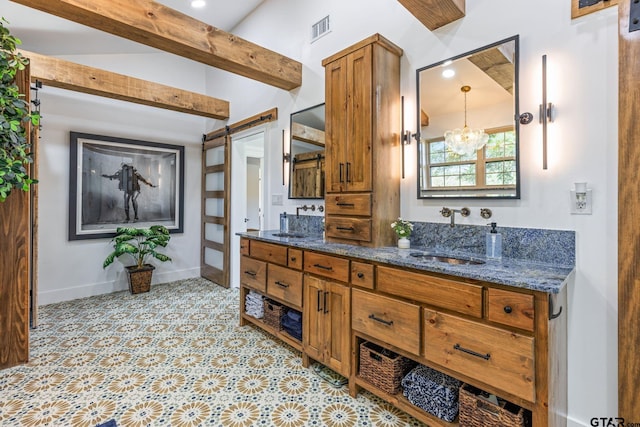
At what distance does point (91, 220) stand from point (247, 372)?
328 centimetres

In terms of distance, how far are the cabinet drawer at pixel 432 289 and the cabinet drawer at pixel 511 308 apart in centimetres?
5

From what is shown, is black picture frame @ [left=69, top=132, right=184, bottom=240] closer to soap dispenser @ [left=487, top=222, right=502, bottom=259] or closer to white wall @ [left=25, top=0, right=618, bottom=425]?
white wall @ [left=25, top=0, right=618, bottom=425]

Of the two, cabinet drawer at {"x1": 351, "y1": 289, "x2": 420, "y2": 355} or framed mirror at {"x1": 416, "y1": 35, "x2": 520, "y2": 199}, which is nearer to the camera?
cabinet drawer at {"x1": 351, "y1": 289, "x2": 420, "y2": 355}

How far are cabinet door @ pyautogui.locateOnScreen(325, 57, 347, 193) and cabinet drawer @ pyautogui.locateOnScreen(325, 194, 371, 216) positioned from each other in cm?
7

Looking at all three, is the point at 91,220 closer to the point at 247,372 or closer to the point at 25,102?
the point at 25,102

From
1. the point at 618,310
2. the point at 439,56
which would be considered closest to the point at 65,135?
the point at 439,56

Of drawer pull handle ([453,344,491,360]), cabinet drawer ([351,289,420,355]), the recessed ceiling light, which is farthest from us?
the recessed ceiling light

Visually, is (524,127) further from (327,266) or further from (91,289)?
(91,289)

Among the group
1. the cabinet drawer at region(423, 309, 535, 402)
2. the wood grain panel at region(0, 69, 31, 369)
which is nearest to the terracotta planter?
the wood grain panel at region(0, 69, 31, 369)

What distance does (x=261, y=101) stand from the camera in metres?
3.87

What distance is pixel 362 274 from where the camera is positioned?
1.92 metres

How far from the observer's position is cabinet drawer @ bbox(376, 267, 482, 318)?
4.71 ft

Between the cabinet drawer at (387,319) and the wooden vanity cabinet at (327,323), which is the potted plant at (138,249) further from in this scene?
the cabinet drawer at (387,319)

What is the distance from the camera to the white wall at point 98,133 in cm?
374
